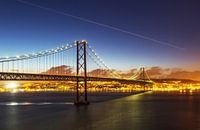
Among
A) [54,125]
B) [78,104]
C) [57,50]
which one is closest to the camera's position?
[54,125]

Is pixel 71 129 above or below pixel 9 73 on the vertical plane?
below

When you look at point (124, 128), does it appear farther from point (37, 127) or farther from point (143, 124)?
point (37, 127)

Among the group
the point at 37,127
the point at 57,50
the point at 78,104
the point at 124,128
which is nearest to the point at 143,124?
the point at 124,128

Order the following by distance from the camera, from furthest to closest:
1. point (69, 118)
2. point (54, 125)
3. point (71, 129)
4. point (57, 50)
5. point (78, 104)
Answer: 1. point (57, 50)
2. point (78, 104)
3. point (69, 118)
4. point (54, 125)
5. point (71, 129)

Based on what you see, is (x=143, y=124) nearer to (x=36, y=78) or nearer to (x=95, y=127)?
(x=95, y=127)

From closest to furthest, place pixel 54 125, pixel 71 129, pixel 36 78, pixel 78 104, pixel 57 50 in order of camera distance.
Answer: pixel 71 129
pixel 54 125
pixel 36 78
pixel 78 104
pixel 57 50

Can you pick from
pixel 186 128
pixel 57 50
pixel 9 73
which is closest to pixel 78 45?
pixel 57 50

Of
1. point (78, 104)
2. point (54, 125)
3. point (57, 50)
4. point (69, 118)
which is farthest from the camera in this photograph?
point (57, 50)

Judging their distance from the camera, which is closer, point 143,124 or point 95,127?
point 95,127

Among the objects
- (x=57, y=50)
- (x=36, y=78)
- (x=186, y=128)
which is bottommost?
(x=186, y=128)
